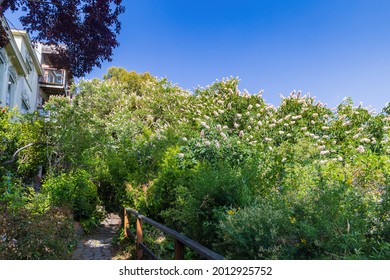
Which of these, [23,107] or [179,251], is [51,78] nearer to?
[23,107]

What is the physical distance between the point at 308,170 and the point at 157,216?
294cm

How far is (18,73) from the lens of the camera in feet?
56.3

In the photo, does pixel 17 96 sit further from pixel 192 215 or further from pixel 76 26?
pixel 192 215

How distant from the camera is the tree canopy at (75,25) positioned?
6.26 metres

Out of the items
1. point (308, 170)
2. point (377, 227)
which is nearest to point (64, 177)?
point (308, 170)

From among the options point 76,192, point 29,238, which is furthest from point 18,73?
point 29,238

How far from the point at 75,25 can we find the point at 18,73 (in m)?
12.1

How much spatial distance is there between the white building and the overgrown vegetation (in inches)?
140

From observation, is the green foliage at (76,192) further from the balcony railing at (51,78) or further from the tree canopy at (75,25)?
the balcony railing at (51,78)

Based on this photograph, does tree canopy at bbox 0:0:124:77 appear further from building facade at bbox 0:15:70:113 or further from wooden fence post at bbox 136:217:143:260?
building facade at bbox 0:15:70:113

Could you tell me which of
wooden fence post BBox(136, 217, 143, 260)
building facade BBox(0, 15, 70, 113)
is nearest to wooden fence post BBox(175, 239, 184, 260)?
wooden fence post BBox(136, 217, 143, 260)

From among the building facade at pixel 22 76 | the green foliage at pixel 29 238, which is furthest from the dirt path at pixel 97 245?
the building facade at pixel 22 76

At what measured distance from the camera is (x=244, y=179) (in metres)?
4.99
